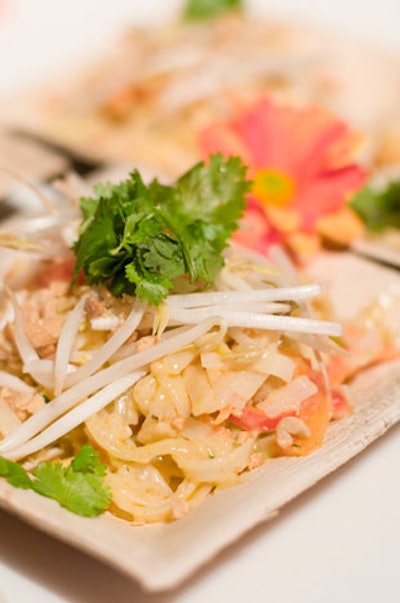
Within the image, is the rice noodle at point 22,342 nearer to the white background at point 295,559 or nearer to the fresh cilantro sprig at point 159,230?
the fresh cilantro sprig at point 159,230

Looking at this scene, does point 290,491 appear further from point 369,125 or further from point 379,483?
point 369,125

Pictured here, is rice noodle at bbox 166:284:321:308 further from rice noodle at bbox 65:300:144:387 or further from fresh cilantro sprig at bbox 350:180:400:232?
fresh cilantro sprig at bbox 350:180:400:232

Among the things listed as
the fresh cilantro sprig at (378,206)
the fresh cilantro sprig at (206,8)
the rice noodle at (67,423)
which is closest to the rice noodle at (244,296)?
the rice noodle at (67,423)

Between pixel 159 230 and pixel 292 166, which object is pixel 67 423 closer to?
pixel 159 230

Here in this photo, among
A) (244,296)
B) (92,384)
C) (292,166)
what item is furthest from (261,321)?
(292,166)

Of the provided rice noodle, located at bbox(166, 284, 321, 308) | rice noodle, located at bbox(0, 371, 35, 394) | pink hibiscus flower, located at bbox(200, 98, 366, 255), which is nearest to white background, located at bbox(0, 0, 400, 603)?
rice noodle, located at bbox(0, 371, 35, 394)

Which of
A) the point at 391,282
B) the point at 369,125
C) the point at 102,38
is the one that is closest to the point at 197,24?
the point at 102,38
